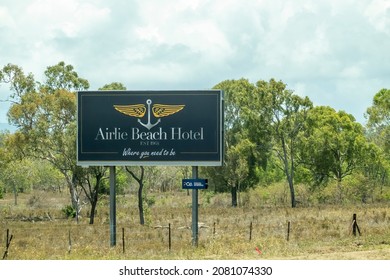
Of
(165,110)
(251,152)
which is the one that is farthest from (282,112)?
(165,110)

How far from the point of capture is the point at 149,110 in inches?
1124

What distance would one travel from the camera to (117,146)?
28859 millimetres

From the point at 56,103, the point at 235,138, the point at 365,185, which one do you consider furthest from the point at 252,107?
the point at 56,103

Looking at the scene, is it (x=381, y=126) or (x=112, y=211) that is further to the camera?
(x=381, y=126)

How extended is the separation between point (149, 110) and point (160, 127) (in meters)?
0.87

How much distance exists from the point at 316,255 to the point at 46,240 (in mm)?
17404

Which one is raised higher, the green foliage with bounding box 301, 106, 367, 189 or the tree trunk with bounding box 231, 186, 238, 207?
the green foliage with bounding box 301, 106, 367, 189

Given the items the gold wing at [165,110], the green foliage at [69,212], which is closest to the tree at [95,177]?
the green foliage at [69,212]

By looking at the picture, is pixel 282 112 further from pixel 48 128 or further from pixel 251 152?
pixel 48 128

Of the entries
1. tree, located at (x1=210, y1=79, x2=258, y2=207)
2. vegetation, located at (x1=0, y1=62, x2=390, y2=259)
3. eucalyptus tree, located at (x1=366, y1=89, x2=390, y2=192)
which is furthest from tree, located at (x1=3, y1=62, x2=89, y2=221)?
eucalyptus tree, located at (x1=366, y1=89, x2=390, y2=192)

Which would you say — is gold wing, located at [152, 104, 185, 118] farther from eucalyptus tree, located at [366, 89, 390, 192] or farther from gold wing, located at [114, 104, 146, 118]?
eucalyptus tree, located at [366, 89, 390, 192]

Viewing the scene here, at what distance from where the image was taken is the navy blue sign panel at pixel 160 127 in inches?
1120

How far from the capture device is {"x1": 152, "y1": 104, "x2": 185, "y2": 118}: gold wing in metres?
28.4

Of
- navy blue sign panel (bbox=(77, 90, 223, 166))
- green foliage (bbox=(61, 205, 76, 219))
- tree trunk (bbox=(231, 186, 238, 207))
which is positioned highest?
navy blue sign panel (bbox=(77, 90, 223, 166))
